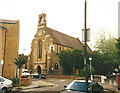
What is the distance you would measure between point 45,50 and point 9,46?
30365 millimetres

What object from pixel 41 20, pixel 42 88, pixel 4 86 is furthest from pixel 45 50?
pixel 4 86

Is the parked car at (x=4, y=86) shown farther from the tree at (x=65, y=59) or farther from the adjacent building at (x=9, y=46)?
the tree at (x=65, y=59)

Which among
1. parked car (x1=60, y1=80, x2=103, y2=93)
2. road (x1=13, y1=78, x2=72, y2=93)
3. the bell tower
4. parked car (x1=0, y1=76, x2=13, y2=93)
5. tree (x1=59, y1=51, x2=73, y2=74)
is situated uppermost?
the bell tower

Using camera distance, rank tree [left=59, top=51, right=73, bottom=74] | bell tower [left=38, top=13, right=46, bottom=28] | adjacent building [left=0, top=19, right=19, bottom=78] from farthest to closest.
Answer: bell tower [left=38, top=13, right=46, bottom=28] → tree [left=59, top=51, right=73, bottom=74] → adjacent building [left=0, top=19, right=19, bottom=78]

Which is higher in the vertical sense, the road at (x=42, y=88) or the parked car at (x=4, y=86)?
the parked car at (x=4, y=86)

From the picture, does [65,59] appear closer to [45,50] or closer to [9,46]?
[45,50]

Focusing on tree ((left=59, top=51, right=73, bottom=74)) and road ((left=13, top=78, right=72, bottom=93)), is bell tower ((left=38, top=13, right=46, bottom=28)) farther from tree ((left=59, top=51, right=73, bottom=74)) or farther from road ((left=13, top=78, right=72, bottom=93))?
road ((left=13, top=78, right=72, bottom=93))

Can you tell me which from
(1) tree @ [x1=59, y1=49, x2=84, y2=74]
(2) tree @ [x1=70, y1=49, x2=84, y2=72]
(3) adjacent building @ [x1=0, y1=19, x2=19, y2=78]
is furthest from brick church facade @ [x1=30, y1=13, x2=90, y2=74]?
(3) adjacent building @ [x1=0, y1=19, x2=19, y2=78]

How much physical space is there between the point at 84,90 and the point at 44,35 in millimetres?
48463

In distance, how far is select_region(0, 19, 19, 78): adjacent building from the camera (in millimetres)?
22750

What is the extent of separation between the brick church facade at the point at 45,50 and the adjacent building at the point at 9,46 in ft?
87.6

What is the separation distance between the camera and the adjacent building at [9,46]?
896 inches

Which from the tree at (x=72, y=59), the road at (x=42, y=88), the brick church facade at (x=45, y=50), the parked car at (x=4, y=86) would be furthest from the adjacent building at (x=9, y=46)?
the brick church facade at (x=45, y=50)

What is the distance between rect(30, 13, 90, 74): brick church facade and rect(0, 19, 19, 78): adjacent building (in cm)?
2671
